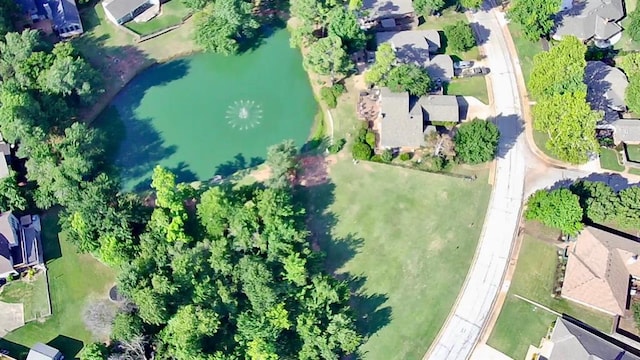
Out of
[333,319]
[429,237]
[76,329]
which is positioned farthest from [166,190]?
[429,237]

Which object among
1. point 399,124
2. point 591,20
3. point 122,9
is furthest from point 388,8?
point 122,9

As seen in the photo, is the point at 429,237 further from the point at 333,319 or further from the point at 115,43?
the point at 115,43

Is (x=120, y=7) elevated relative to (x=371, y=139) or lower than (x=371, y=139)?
elevated

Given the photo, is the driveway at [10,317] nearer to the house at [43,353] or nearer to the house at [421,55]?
the house at [43,353]

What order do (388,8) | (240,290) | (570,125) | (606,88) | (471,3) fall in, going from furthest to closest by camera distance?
(388,8) < (471,3) < (606,88) < (570,125) < (240,290)

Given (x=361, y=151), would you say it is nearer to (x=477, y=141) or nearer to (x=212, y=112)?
(x=477, y=141)
